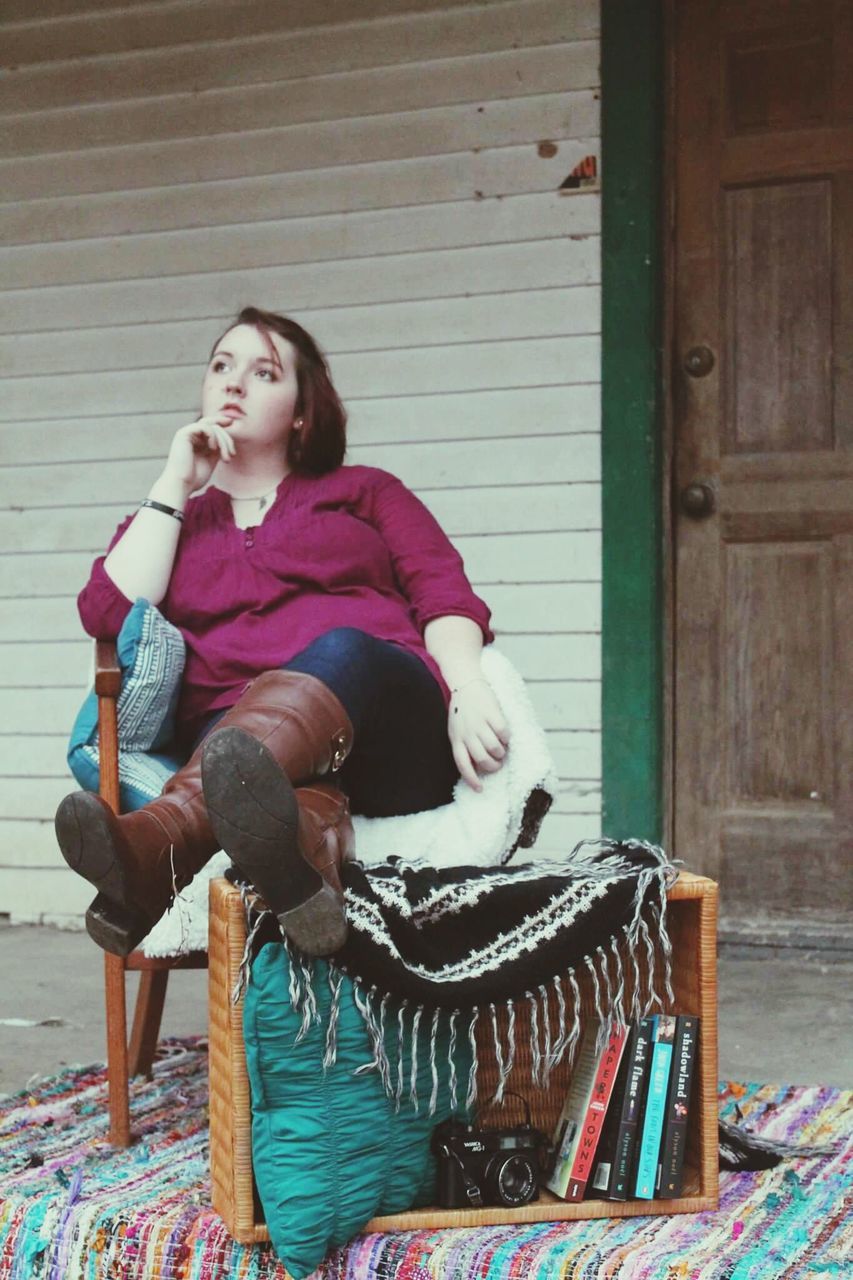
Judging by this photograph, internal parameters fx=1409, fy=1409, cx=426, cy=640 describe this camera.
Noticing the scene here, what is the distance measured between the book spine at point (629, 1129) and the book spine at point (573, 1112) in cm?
4

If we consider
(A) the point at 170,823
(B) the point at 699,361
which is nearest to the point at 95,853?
(A) the point at 170,823

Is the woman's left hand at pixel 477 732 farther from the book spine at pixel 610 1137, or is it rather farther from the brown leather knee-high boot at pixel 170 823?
the book spine at pixel 610 1137

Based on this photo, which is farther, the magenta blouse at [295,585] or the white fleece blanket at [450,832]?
the magenta blouse at [295,585]

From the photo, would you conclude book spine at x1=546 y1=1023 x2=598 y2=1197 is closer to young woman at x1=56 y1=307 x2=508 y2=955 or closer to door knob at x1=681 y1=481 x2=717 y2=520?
young woman at x1=56 y1=307 x2=508 y2=955

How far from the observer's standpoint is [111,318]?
3.75 m

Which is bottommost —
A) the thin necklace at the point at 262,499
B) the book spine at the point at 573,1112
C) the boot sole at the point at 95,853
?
the book spine at the point at 573,1112

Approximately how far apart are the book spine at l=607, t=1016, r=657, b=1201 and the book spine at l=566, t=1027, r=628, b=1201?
2 cm

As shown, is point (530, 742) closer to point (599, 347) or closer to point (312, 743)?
point (312, 743)

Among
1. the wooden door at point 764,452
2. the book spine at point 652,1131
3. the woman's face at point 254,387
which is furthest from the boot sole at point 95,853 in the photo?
the wooden door at point 764,452

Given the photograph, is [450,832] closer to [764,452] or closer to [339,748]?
[339,748]

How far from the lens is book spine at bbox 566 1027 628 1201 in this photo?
162cm

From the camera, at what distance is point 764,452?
129 inches

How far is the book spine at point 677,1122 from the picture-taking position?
64.2 inches

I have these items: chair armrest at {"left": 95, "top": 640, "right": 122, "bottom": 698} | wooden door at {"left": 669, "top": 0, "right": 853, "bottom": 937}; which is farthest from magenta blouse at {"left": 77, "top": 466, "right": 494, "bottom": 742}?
wooden door at {"left": 669, "top": 0, "right": 853, "bottom": 937}
